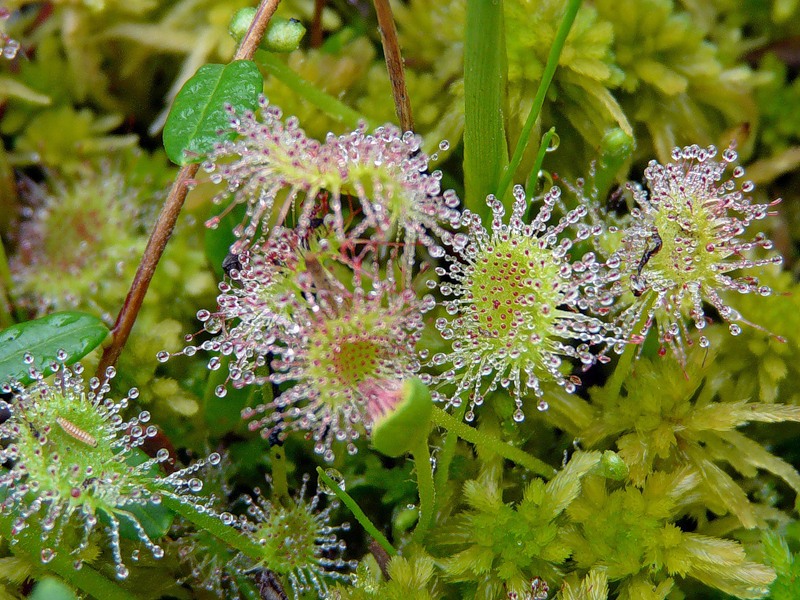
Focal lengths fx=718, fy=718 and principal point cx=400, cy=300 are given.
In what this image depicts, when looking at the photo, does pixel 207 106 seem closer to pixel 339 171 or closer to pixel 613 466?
pixel 339 171

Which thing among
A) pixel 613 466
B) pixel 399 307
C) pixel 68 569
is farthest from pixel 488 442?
pixel 68 569

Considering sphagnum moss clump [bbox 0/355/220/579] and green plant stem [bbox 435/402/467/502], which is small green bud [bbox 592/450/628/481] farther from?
sphagnum moss clump [bbox 0/355/220/579]

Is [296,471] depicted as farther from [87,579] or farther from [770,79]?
[770,79]

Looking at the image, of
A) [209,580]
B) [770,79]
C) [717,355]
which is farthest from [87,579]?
[770,79]

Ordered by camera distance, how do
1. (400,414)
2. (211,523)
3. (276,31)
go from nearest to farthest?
(400,414), (211,523), (276,31)

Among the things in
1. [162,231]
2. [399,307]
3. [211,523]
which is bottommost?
[211,523]

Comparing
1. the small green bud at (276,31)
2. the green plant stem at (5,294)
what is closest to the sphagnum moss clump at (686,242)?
the small green bud at (276,31)
